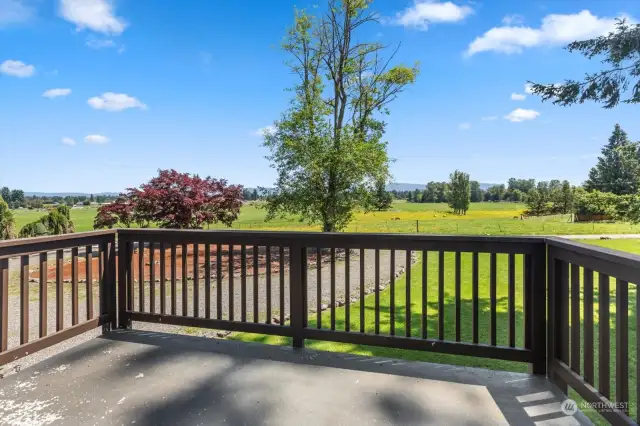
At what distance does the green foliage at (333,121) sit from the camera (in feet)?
30.2

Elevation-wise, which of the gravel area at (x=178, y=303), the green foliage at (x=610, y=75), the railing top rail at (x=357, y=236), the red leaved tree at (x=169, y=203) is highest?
the green foliage at (x=610, y=75)

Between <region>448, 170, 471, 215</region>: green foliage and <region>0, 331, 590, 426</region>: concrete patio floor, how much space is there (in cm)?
2193

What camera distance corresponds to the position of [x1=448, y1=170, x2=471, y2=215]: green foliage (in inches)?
884

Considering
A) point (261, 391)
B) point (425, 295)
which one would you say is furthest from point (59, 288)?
point (425, 295)

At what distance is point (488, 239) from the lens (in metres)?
2.08

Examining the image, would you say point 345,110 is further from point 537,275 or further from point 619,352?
point 619,352

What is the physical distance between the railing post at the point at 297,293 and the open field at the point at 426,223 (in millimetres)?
2346

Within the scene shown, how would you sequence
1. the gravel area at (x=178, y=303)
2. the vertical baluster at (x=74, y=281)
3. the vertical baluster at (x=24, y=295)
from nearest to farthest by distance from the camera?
1. the vertical baluster at (x=24, y=295)
2. the vertical baluster at (x=74, y=281)
3. the gravel area at (x=178, y=303)

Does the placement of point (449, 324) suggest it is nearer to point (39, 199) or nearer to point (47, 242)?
point (47, 242)

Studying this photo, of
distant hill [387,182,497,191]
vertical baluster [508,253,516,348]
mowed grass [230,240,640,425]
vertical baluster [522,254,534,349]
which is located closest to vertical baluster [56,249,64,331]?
mowed grass [230,240,640,425]

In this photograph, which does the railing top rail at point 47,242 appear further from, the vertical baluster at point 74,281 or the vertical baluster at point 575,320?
the vertical baluster at point 575,320

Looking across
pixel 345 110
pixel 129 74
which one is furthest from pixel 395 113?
pixel 129 74

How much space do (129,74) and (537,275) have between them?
9.57 m

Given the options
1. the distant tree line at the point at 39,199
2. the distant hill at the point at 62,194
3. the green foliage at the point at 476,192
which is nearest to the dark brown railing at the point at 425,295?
the distant tree line at the point at 39,199
